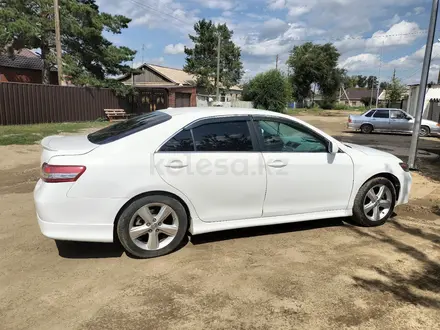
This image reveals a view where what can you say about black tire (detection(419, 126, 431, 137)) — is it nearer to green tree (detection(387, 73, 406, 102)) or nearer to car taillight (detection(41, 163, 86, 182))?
car taillight (detection(41, 163, 86, 182))

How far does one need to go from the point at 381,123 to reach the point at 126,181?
65.3 ft

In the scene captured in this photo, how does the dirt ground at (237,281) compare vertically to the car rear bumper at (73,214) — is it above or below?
below

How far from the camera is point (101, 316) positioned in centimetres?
292

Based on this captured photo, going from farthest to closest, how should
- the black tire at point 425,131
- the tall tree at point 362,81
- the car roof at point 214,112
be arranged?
the tall tree at point 362,81 → the black tire at point 425,131 → the car roof at point 214,112

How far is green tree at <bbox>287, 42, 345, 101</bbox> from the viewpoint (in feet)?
223

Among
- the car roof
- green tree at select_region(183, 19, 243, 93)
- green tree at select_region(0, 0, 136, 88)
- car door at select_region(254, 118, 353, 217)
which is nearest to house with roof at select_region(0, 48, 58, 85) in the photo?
green tree at select_region(0, 0, 136, 88)

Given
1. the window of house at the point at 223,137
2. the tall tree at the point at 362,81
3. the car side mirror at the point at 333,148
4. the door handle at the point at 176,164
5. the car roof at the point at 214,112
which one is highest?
the tall tree at the point at 362,81

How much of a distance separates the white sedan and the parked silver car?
17.3 metres

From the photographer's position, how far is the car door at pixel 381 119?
20.6 meters

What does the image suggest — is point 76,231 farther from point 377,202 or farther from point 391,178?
Result: point 391,178

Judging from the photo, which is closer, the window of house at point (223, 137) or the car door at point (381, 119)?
the window of house at point (223, 137)

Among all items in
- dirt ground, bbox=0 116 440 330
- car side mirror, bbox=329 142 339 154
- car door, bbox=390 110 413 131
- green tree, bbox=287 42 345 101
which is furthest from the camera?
green tree, bbox=287 42 345 101

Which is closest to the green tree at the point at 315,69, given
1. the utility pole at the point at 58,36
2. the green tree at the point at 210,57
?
the green tree at the point at 210,57

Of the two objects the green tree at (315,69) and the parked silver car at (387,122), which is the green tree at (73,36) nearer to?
the parked silver car at (387,122)
